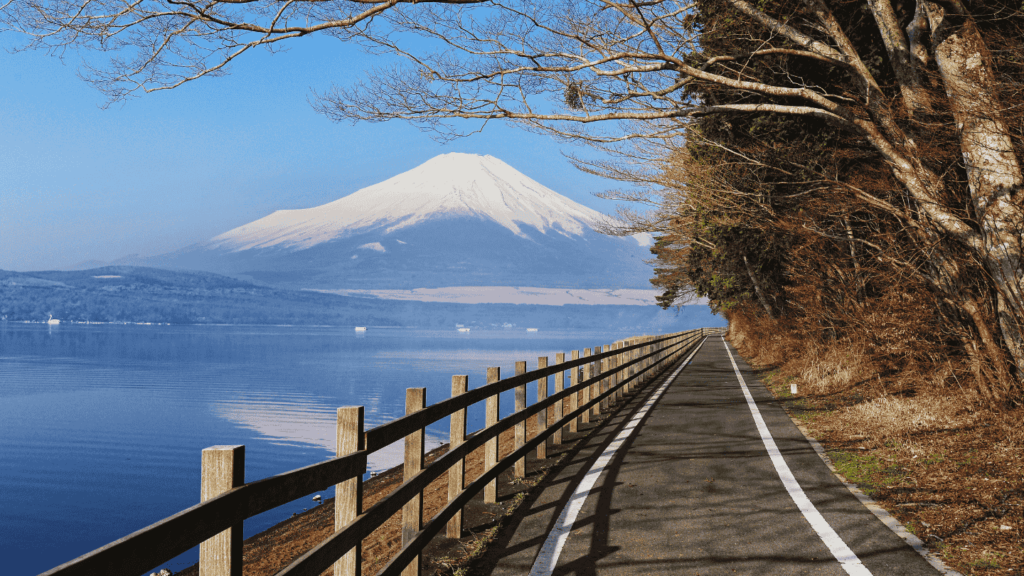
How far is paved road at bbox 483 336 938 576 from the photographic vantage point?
455cm

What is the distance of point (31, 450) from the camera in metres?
21.2

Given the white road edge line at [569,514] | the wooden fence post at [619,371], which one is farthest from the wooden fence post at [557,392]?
the wooden fence post at [619,371]

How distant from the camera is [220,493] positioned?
230 centimetres

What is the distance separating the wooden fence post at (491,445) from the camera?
6.09m

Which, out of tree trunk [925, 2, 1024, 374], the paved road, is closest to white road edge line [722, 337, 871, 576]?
the paved road

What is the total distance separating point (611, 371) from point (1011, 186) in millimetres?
6895

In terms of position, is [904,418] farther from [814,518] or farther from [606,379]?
[606,379]

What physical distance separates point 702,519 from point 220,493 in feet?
14.4

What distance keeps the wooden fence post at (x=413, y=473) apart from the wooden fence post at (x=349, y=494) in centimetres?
83

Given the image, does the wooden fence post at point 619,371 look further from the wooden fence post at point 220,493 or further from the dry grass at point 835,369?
the wooden fence post at point 220,493

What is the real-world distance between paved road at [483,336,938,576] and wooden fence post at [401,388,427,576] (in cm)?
61

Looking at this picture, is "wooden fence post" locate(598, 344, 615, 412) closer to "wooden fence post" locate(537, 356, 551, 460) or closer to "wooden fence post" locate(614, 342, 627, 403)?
"wooden fence post" locate(614, 342, 627, 403)

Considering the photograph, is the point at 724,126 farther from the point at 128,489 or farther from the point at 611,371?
the point at 128,489

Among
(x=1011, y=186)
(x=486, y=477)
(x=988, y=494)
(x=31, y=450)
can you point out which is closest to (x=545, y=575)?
(x=486, y=477)
